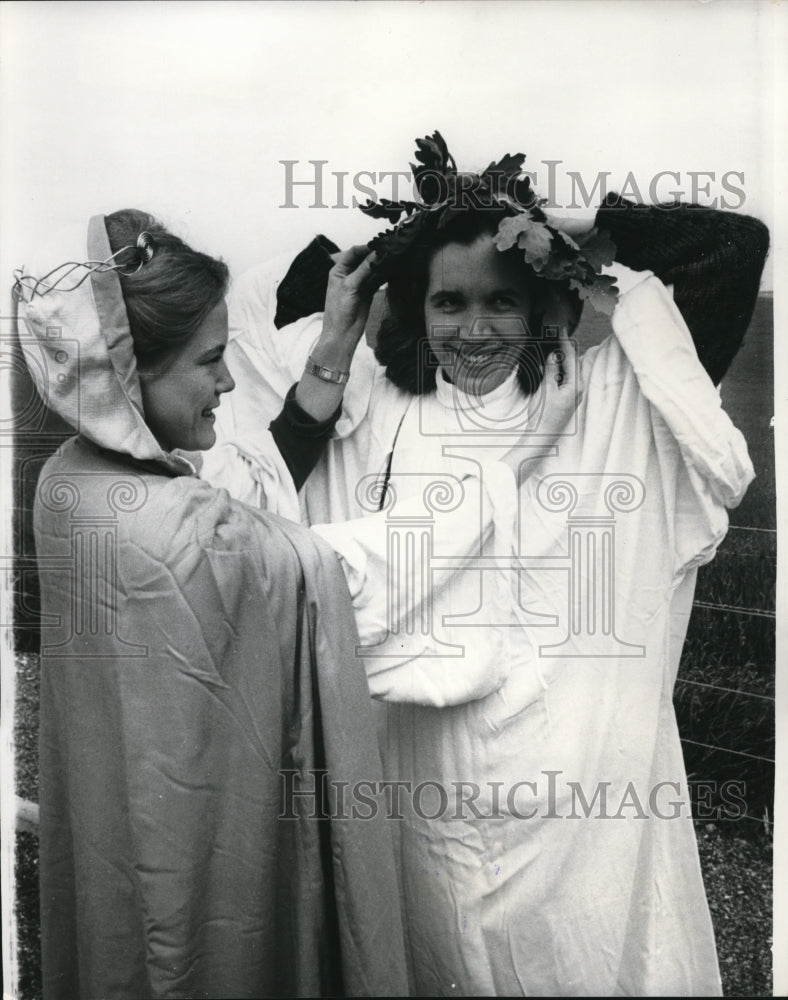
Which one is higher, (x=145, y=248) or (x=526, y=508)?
(x=145, y=248)

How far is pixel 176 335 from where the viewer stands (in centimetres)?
210

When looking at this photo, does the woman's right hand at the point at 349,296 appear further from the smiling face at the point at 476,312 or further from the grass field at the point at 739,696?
the grass field at the point at 739,696

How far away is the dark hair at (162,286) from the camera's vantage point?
207cm

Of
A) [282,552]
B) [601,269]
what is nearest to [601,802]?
[282,552]

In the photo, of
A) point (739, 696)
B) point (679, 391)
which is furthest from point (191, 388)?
point (739, 696)

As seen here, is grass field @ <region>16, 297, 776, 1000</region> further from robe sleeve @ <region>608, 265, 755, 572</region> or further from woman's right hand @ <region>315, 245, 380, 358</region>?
woman's right hand @ <region>315, 245, 380, 358</region>

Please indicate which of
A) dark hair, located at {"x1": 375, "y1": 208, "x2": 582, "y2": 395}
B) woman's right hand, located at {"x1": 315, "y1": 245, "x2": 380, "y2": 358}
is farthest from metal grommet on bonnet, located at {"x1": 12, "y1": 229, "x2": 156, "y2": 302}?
dark hair, located at {"x1": 375, "y1": 208, "x2": 582, "y2": 395}

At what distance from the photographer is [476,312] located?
216cm

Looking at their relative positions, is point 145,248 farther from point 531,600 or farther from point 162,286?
point 531,600

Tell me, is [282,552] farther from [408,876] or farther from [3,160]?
[3,160]

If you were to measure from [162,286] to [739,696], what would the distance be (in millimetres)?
1544

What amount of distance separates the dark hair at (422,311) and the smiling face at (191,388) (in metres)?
0.35

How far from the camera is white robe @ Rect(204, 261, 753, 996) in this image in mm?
2160

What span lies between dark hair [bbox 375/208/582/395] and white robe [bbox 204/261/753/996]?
4 centimetres
